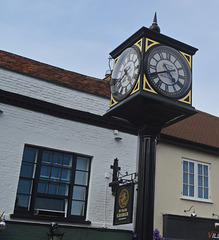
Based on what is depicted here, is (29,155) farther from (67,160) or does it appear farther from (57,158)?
(67,160)

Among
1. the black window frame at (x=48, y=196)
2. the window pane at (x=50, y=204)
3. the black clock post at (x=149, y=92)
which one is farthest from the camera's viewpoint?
the window pane at (x=50, y=204)

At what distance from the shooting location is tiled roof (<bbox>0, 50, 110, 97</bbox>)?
1024cm

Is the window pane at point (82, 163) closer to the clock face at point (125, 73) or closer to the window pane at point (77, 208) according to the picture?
the window pane at point (77, 208)

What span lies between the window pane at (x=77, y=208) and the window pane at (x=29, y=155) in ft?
4.98

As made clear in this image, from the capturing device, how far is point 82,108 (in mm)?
10328

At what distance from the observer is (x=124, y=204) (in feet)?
24.4

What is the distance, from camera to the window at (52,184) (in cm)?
913

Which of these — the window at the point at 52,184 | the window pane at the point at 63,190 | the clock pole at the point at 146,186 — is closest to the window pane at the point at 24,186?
the window at the point at 52,184

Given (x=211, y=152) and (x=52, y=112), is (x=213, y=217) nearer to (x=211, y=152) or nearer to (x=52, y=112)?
(x=211, y=152)

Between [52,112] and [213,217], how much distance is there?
19.6 ft

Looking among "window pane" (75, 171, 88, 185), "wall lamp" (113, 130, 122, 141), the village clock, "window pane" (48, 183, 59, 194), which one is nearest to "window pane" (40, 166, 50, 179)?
"window pane" (48, 183, 59, 194)

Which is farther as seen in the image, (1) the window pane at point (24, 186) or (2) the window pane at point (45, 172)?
(2) the window pane at point (45, 172)

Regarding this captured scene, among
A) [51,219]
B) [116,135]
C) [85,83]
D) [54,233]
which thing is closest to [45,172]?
[51,219]

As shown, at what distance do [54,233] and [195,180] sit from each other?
16.5ft
